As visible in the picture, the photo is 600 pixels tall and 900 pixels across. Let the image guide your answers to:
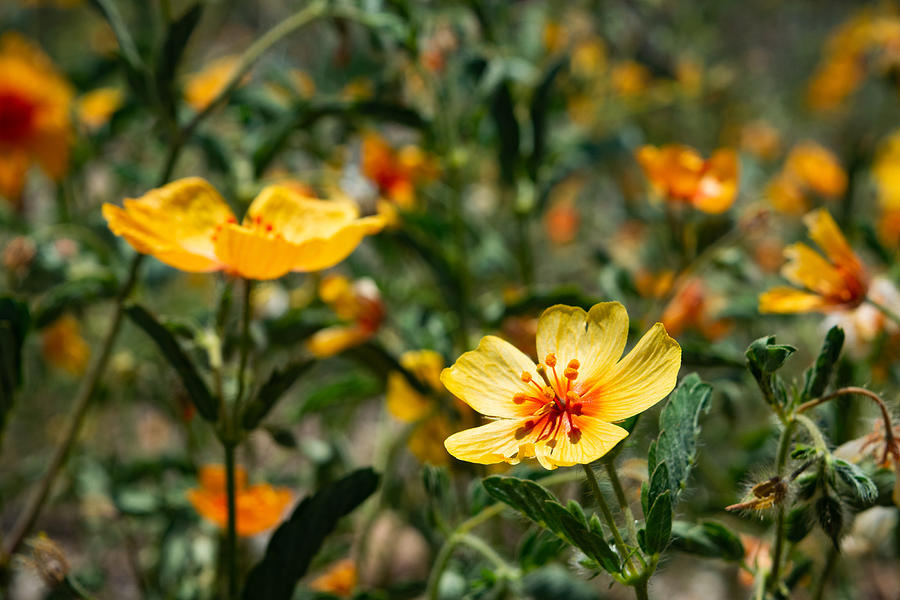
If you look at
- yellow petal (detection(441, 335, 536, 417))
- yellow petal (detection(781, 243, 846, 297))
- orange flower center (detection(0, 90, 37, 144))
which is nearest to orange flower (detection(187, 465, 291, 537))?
yellow petal (detection(441, 335, 536, 417))

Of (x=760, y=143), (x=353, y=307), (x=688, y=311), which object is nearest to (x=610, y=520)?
(x=353, y=307)

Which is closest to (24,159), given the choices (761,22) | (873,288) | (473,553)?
(473,553)

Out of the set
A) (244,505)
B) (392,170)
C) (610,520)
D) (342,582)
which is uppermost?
(610,520)

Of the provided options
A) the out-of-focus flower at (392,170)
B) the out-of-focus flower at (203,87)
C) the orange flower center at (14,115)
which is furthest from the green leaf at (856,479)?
the orange flower center at (14,115)

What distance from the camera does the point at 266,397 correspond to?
3.18ft

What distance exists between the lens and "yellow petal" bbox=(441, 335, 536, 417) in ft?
2.80

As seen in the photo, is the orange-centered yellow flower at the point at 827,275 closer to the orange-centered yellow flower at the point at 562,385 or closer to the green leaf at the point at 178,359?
the orange-centered yellow flower at the point at 562,385

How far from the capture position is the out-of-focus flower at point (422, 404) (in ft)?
4.62

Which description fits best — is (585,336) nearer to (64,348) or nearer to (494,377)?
(494,377)

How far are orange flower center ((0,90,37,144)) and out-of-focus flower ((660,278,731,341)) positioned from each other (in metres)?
1.61

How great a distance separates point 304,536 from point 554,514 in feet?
1.26

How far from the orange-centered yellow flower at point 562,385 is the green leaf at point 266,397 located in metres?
0.24

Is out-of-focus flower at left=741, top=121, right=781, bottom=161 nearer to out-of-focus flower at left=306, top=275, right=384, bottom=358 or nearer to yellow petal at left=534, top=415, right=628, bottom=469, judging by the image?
out-of-focus flower at left=306, top=275, right=384, bottom=358

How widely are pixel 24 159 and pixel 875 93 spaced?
4.20m
